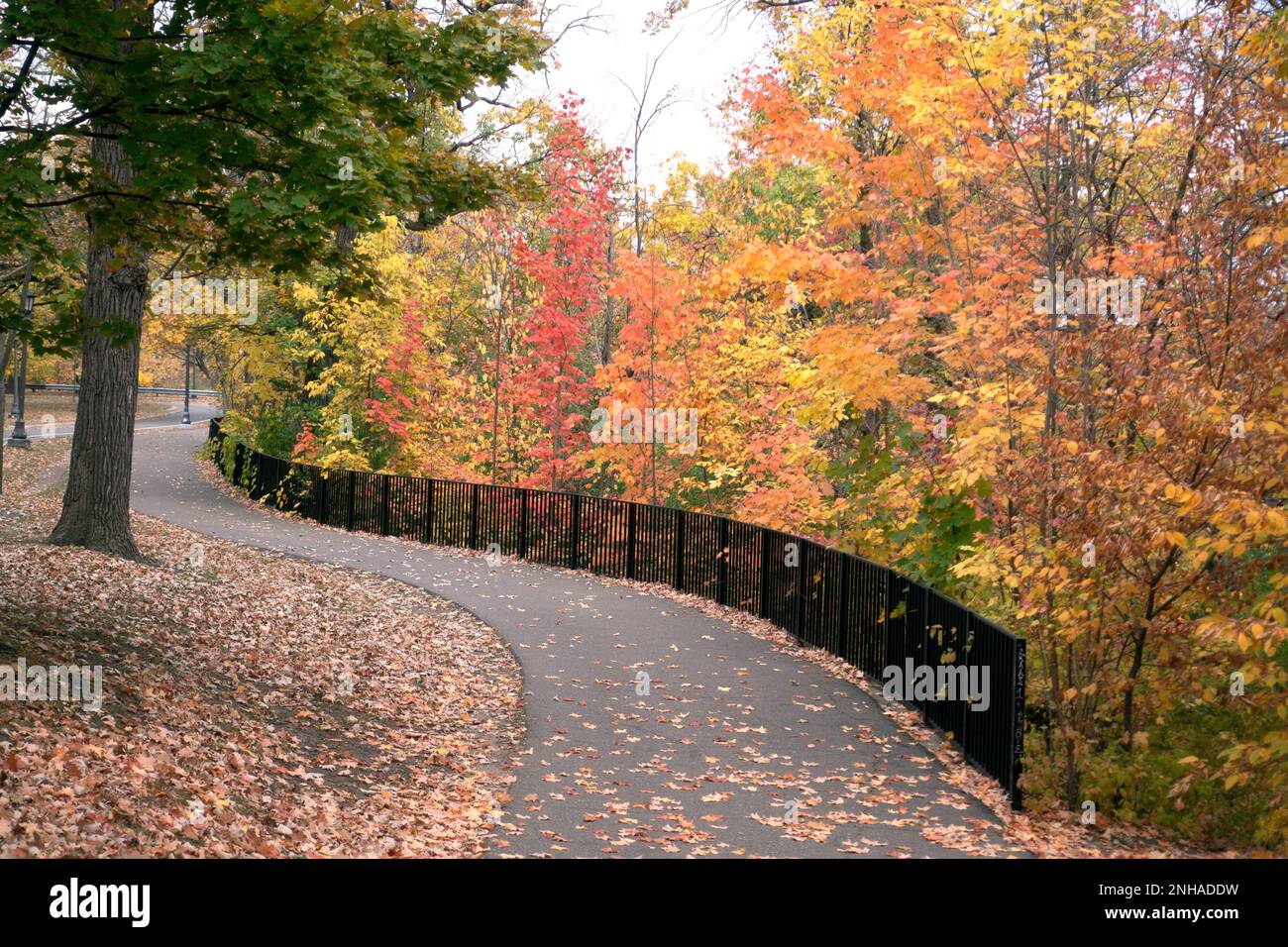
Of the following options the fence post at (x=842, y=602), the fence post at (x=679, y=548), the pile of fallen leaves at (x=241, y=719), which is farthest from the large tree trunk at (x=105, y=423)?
the fence post at (x=842, y=602)

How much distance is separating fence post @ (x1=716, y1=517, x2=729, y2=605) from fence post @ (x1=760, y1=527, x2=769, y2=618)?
1140 millimetres

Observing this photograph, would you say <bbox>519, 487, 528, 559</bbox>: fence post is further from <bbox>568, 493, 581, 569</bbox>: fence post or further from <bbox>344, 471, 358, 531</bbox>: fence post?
<bbox>344, 471, 358, 531</bbox>: fence post

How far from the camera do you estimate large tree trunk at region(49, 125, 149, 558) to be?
49.2 feet

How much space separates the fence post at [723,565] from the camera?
1756 centimetres

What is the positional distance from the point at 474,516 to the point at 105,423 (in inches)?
361

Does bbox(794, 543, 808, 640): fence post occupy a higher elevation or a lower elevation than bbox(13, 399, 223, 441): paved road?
lower

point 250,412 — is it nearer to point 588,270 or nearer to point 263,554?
point 588,270

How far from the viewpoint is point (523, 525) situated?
2245cm

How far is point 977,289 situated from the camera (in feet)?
38.8

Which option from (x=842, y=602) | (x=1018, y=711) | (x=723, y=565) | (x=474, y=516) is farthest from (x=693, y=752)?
(x=474, y=516)

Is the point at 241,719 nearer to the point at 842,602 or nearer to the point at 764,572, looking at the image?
the point at 842,602

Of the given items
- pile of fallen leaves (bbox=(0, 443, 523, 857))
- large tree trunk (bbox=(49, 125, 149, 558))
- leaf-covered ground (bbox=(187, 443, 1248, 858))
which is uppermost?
large tree trunk (bbox=(49, 125, 149, 558))

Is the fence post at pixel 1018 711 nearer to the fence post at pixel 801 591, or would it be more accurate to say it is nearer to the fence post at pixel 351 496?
the fence post at pixel 801 591

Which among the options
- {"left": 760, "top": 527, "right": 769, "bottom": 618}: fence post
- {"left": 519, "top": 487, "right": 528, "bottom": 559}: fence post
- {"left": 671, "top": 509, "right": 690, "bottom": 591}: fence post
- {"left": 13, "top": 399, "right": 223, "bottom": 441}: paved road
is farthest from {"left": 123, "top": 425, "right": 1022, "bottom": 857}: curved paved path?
{"left": 13, "top": 399, "right": 223, "bottom": 441}: paved road
